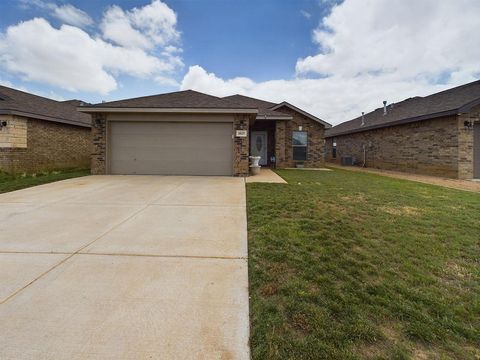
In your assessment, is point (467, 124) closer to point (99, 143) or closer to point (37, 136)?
point (99, 143)

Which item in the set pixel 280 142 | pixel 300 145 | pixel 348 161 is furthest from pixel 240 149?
pixel 348 161

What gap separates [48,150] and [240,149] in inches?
379

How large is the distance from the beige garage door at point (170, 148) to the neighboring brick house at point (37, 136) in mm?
4004

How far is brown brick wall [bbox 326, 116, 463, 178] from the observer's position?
11.4 m

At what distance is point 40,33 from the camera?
13281 millimetres

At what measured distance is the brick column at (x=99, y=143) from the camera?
34.7 ft

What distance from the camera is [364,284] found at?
246cm

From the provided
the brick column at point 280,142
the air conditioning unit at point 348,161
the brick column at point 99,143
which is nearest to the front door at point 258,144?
the brick column at point 280,142

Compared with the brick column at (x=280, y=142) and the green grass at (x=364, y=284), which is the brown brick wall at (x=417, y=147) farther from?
the green grass at (x=364, y=284)

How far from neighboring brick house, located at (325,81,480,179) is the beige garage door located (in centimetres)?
989

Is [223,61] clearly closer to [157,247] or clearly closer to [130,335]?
[157,247]

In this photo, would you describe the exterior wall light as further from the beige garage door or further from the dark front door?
the beige garage door

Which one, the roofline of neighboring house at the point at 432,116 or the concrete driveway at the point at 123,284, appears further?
the roofline of neighboring house at the point at 432,116

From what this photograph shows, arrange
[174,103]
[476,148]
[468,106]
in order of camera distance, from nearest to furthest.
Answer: [468,106], [174,103], [476,148]
